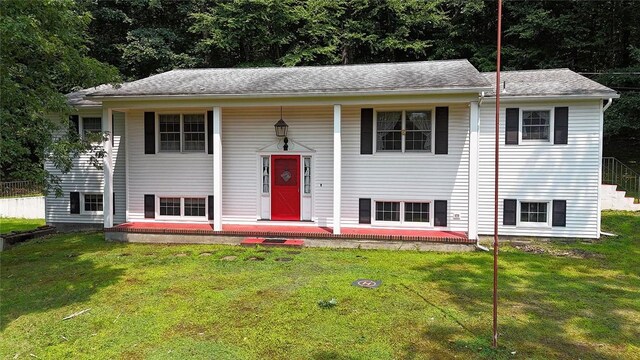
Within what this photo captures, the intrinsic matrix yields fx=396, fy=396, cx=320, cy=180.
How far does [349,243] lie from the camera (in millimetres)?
9398

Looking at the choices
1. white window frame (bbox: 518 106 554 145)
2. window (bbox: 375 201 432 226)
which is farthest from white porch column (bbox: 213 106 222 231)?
white window frame (bbox: 518 106 554 145)

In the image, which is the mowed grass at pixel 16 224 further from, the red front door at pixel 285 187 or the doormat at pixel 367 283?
the doormat at pixel 367 283

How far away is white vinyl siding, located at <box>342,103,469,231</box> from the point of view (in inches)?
396

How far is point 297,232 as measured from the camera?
9.77 metres

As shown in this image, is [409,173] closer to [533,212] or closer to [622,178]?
[533,212]

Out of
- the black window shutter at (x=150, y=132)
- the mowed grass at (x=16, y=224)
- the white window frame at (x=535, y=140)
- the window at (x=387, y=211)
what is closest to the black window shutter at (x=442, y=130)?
the window at (x=387, y=211)

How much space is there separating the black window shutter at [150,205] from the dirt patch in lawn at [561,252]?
9.63m

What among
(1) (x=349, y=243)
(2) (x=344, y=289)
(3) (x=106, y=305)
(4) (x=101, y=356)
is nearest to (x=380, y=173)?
(1) (x=349, y=243)

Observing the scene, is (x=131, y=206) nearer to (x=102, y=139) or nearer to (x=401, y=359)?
(x=102, y=139)

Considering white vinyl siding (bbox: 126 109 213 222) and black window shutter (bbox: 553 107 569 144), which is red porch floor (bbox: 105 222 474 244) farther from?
black window shutter (bbox: 553 107 569 144)

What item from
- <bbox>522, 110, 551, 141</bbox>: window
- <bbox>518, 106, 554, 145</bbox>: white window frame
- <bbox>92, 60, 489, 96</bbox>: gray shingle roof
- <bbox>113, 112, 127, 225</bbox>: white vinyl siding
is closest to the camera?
<bbox>92, 60, 489, 96</bbox>: gray shingle roof

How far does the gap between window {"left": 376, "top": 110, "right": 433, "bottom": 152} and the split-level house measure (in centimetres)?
3

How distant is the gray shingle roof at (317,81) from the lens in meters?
9.19

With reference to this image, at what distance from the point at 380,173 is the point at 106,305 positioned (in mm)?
6885
